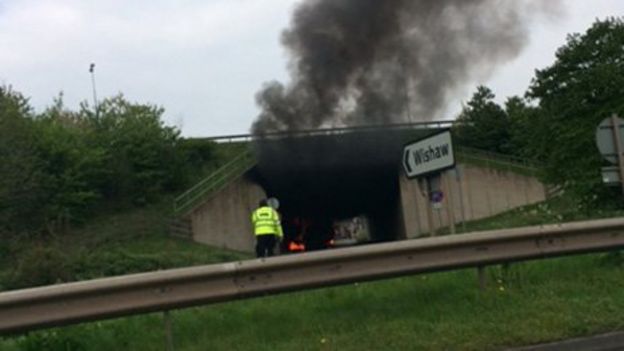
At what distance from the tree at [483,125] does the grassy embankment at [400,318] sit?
4269cm

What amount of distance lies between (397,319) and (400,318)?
0.15 ft

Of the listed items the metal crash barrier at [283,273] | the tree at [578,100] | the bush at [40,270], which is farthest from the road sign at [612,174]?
the tree at [578,100]

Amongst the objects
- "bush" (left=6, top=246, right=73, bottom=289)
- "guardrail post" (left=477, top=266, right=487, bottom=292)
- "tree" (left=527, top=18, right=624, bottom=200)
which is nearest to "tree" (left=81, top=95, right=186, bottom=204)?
"bush" (left=6, top=246, right=73, bottom=289)

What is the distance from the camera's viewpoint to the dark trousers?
17594 millimetres

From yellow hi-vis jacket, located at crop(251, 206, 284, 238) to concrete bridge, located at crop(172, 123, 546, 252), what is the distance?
534 inches

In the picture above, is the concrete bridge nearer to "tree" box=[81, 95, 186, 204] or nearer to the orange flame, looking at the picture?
the orange flame

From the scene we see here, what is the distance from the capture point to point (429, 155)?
11617 millimetres

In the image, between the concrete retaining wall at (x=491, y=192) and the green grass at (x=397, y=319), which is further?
the concrete retaining wall at (x=491, y=192)

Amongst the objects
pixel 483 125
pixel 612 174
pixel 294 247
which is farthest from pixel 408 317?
pixel 483 125

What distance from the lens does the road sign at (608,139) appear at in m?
10.6

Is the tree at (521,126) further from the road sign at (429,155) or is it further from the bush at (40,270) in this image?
the road sign at (429,155)

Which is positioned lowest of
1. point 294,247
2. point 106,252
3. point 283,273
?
point 283,273

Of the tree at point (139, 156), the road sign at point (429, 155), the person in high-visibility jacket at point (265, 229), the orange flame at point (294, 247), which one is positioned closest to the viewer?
the road sign at point (429, 155)

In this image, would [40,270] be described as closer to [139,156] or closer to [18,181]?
[18,181]
